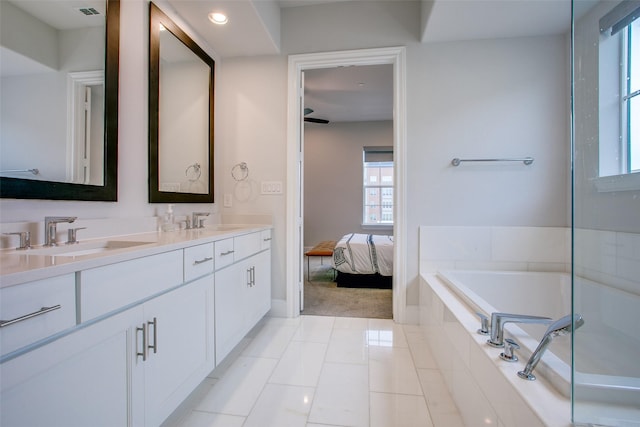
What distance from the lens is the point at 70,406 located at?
2.47ft

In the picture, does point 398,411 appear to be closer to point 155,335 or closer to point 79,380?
point 155,335

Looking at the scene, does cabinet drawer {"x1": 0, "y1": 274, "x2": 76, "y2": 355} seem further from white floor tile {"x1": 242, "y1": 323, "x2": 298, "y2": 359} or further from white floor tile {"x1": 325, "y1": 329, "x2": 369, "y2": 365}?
white floor tile {"x1": 325, "y1": 329, "x2": 369, "y2": 365}

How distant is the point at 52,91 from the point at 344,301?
2.63 m

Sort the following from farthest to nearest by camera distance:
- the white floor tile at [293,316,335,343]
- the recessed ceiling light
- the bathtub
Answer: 1. the white floor tile at [293,316,335,343]
2. the recessed ceiling light
3. the bathtub

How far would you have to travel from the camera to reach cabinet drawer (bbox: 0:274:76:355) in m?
0.61

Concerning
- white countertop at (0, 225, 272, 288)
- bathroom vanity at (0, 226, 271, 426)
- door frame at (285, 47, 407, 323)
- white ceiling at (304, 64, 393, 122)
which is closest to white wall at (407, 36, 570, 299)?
door frame at (285, 47, 407, 323)

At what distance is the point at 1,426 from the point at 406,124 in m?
2.51

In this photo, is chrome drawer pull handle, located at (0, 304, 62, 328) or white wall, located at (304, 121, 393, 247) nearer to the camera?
chrome drawer pull handle, located at (0, 304, 62, 328)

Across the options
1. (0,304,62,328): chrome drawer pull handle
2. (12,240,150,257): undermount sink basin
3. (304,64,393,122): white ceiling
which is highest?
(304,64,393,122): white ceiling

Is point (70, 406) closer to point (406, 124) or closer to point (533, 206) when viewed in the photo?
point (406, 124)

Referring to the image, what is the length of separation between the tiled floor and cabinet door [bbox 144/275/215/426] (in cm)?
18

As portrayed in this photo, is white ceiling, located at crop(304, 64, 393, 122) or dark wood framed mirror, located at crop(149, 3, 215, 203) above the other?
white ceiling, located at crop(304, 64, 393, 122)

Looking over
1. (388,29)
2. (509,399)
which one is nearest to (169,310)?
(509,399)

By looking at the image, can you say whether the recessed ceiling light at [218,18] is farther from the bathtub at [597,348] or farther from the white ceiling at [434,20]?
the bathtub at [597,348]
